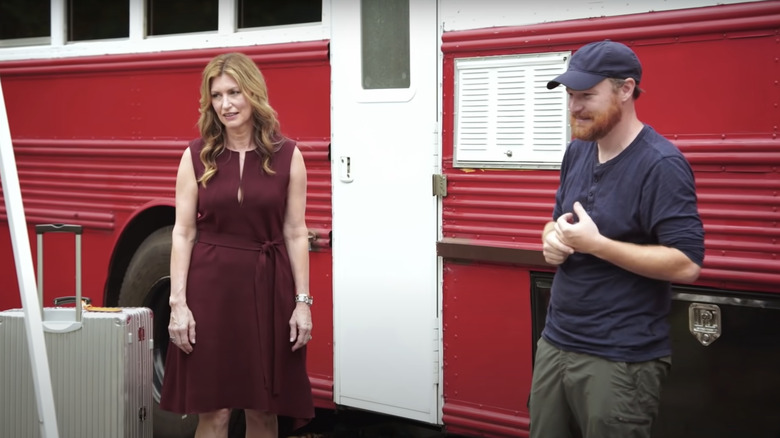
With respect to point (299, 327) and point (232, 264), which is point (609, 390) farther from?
point (232, 264)

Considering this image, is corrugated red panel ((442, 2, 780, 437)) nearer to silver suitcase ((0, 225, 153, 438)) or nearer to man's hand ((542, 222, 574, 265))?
man's hand ((542, 222, 574, 265))

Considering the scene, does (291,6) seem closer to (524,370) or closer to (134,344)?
(134,344)

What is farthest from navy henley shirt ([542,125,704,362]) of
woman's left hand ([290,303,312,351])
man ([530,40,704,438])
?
woman's left hand ([290,303,312,351])

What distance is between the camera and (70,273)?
193 inches

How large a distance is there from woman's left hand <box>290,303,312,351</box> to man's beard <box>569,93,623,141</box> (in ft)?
4.13

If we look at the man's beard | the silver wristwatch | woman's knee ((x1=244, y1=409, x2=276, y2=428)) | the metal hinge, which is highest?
the man's beard

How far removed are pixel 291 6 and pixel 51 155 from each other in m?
1.76

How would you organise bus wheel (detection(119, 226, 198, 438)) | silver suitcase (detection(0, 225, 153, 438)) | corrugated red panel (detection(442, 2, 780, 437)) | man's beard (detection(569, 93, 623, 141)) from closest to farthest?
man's beard (detection(569, 93, 623, 141)) < corrugated red panel (detection(442, 2, 780, 437)) < silver suitcase (detection(0, 225, 153, 438)) < bus wheel (detection(119, 226, 198, 438))

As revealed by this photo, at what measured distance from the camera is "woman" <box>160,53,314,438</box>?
3.10 meters

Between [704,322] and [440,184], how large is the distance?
116cm

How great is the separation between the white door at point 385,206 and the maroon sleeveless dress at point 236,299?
74 centimetres

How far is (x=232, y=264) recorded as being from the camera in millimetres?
3119

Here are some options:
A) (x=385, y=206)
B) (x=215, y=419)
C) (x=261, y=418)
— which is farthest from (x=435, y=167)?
(x=215, y=419)

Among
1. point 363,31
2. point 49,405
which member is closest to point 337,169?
point 363,31
